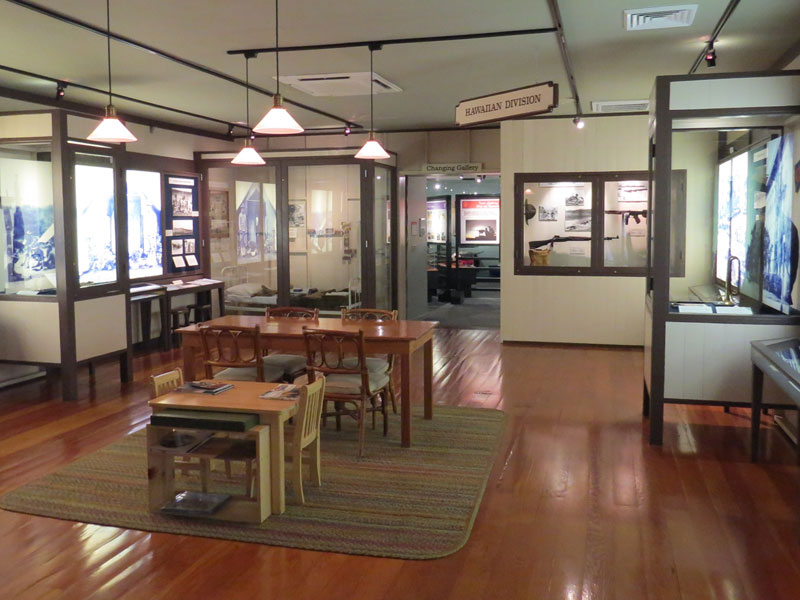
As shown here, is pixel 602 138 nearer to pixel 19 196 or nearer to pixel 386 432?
pixel 386 432

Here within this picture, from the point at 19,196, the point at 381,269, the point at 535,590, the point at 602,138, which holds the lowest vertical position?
the point at 535,590

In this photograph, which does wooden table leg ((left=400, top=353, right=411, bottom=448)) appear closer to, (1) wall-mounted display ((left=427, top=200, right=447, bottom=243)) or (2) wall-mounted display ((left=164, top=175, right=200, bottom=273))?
(2) wall-mounted display ((left=164, top=175, right=200, bottom=273))

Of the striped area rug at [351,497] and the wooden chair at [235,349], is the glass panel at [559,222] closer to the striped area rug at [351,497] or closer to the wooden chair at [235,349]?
the striped area rug at [351,497]

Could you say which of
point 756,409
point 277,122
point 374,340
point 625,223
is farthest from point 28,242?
point 625,223

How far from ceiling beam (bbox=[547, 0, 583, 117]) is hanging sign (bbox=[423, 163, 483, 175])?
2.28m

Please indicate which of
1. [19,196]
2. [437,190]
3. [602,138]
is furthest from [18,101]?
[437,190]

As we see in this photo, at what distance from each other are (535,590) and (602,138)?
23.2 ft

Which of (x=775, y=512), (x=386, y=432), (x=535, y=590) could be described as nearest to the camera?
(x=535, y=590)

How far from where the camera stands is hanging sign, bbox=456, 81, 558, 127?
218 inches

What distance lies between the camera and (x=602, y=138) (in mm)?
9297

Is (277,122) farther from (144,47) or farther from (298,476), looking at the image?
(298,476)

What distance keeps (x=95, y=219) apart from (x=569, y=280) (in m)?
5.60

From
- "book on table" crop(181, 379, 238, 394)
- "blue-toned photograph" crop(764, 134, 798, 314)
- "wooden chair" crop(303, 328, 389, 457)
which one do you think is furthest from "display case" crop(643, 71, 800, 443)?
"book on table" crop(181, 379, 238, 394)

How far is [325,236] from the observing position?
1036 cm
